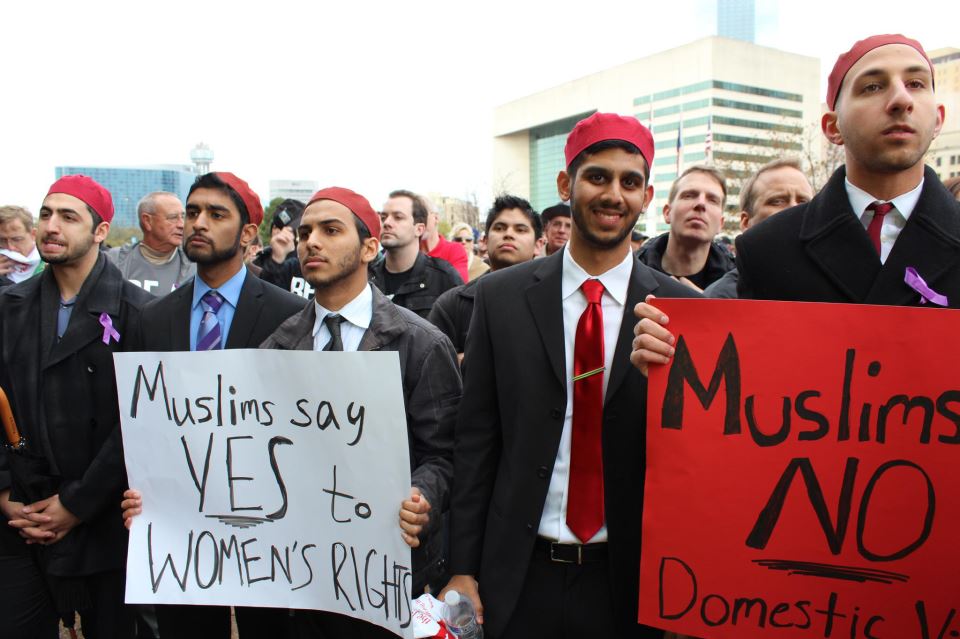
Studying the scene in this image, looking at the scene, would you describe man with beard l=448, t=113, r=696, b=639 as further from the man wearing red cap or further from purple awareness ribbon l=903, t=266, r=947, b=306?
the man wearing red cap

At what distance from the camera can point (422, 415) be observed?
99.6 inches

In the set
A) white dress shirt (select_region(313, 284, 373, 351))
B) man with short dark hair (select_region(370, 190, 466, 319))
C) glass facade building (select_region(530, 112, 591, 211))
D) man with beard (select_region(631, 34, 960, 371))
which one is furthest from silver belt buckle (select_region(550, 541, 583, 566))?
glass facade building (select_region(530, 112, 591, 211))

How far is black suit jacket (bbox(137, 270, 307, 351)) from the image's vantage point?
298cm

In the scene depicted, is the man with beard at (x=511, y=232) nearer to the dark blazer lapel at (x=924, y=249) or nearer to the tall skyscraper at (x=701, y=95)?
the dark blazer lapel at (x=924, y=249)

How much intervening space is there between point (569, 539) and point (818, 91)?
9705 cm

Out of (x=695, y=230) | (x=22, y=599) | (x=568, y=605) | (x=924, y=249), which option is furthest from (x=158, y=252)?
(x=924, y=249)

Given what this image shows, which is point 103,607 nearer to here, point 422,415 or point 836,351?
point 422,415

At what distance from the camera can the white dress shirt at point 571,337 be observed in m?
2.16

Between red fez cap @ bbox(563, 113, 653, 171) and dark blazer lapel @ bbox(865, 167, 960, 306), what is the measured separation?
0.80 m

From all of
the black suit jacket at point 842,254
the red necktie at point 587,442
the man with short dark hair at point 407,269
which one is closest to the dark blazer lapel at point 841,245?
the black suit jacket at point 842,254

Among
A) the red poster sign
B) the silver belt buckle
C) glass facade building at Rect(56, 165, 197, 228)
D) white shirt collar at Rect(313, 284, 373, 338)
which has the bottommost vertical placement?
the silver belt buckle

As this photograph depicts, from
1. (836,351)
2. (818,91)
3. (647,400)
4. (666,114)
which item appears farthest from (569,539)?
(818,91)

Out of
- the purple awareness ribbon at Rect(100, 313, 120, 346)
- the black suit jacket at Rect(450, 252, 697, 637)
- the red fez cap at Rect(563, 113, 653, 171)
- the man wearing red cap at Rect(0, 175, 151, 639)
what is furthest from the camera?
the purple awareness ribbon at Rect(100, 313, 120, 346)

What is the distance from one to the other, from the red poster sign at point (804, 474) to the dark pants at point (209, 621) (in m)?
1.70
